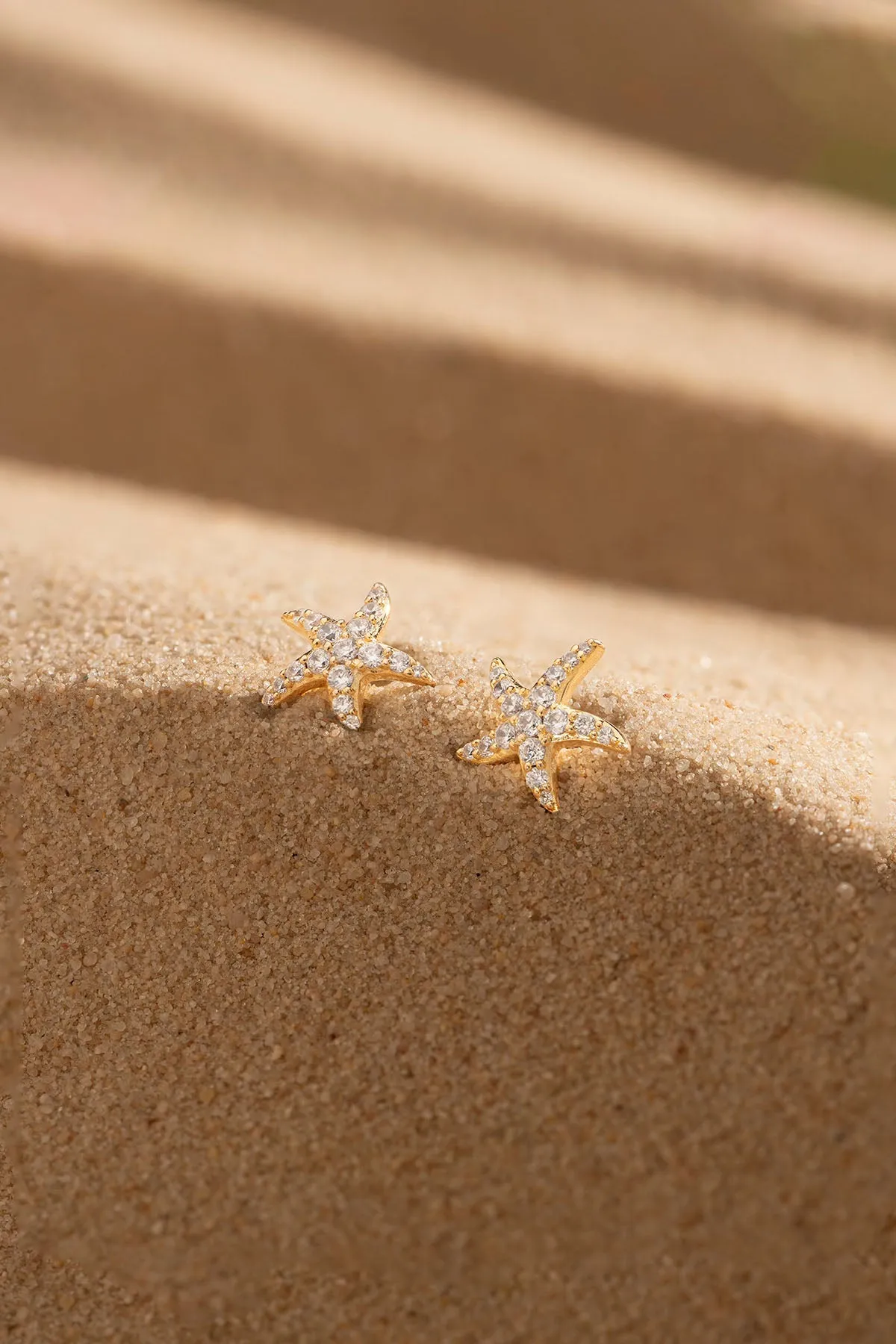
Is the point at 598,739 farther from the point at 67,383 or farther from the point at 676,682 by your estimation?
the point at 67,383

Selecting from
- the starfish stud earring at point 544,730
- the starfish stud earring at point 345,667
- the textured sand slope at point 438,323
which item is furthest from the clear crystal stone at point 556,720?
the textured sand slope at point 438,323

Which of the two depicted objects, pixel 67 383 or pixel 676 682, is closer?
pixel 676 682

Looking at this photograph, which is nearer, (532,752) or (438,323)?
(532,752)

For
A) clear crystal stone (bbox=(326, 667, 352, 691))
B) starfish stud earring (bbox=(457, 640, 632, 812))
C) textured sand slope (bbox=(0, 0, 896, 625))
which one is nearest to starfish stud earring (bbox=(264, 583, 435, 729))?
clear crystal stone (bbox=(326, 667, 352, 691))

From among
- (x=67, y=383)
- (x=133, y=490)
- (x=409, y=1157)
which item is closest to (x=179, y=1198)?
(x=409, y=1157)

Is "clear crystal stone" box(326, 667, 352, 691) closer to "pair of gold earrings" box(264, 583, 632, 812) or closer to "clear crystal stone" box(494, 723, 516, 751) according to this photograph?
"pair of gold earrings" box(264, 583, 632, 812)

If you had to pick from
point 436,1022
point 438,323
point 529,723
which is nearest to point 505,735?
point 529,723

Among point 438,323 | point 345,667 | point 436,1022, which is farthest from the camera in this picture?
point 438,323

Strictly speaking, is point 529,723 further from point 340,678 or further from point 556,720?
point 340,678
